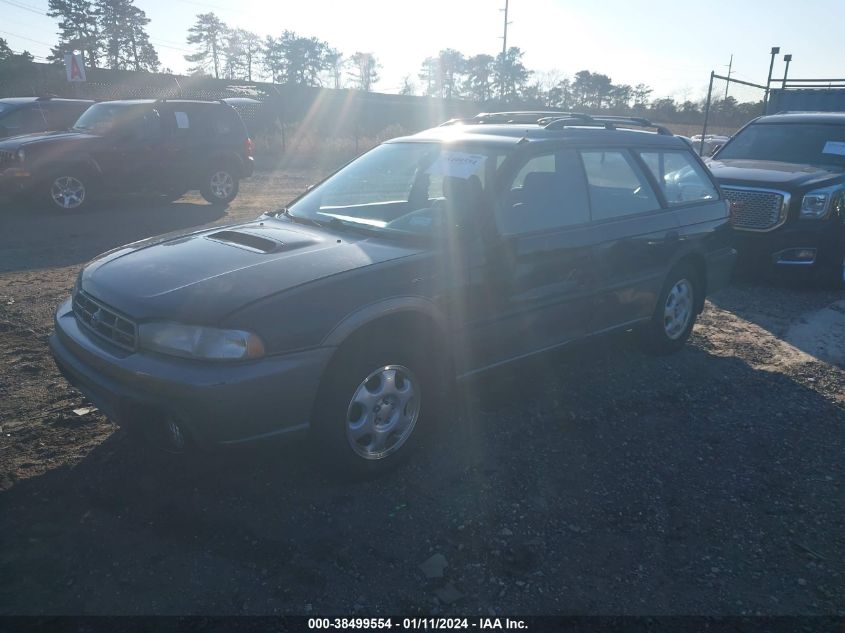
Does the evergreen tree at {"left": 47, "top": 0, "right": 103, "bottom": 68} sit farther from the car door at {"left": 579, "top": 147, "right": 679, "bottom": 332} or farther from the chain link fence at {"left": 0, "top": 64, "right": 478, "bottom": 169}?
the car door at {"left": 579, "top": 147, "right": 679, "bottom": 332}

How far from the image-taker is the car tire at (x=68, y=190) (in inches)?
425

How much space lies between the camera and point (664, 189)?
5172 millimetres

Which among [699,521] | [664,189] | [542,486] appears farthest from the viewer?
[664,189]

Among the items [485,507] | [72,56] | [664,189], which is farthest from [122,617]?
[72,56]

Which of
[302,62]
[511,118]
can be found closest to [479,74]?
[302,62]

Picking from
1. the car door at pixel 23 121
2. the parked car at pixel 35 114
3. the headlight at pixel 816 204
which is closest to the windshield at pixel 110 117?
the parked car at pixel 35 114

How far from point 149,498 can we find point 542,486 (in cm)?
197

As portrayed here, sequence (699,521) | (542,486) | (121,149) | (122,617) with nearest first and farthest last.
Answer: (122,617) < (699,521) < (542,486) < (121,149)

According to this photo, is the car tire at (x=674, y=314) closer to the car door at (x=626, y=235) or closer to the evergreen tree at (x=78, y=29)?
the car door at (x=626, y=235)

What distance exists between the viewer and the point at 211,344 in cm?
288

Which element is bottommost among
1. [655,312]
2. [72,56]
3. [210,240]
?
[655,312]

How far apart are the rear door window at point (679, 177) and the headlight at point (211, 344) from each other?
137 inches

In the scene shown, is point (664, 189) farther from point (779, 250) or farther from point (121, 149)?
point (121, 149)

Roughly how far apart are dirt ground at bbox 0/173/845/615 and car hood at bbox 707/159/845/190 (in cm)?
365
